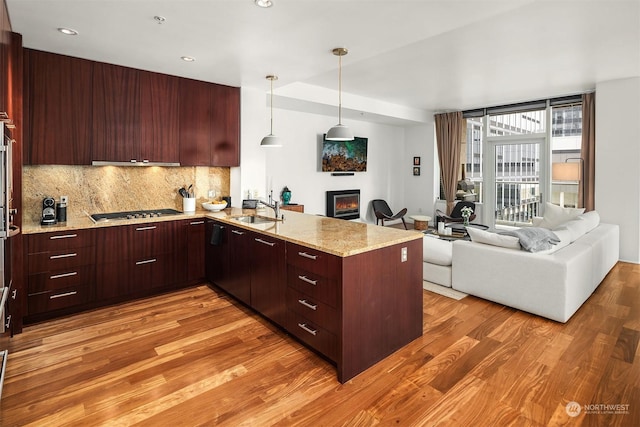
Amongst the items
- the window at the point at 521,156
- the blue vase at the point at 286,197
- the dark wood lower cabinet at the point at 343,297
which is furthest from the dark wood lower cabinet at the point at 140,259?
the window at the point at 521,156

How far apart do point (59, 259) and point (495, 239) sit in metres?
4.25

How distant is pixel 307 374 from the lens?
2406 millimetres

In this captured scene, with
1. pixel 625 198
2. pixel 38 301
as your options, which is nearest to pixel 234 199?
pixel 38 301

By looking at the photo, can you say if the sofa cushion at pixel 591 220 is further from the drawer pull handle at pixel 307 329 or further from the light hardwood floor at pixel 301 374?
the drawer pull handle at pixel 307 329

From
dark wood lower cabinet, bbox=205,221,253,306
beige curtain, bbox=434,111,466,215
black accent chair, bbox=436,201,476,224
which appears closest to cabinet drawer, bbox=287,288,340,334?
dark wood lower cabinet, bbox=205,221,253,306

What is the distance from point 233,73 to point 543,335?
4.04m

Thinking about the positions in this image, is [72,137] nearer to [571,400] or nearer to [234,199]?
[234,199]

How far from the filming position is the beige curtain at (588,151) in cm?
581

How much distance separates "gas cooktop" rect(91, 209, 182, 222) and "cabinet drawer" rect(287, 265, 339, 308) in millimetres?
2028

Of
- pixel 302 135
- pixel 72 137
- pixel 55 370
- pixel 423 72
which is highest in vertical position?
pixel 423 72

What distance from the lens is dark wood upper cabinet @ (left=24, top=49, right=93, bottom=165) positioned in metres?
3.26

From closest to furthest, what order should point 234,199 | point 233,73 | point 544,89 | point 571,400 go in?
1. point 571,400
2. point 233,73
3. point 234,199
4. point 544,89

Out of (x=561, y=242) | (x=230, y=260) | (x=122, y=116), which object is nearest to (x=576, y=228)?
(x=561, y=242)

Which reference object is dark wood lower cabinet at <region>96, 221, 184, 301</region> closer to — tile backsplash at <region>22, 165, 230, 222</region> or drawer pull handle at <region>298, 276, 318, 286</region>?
tile backsplash at <region>22, 165, 230, 222</region>
